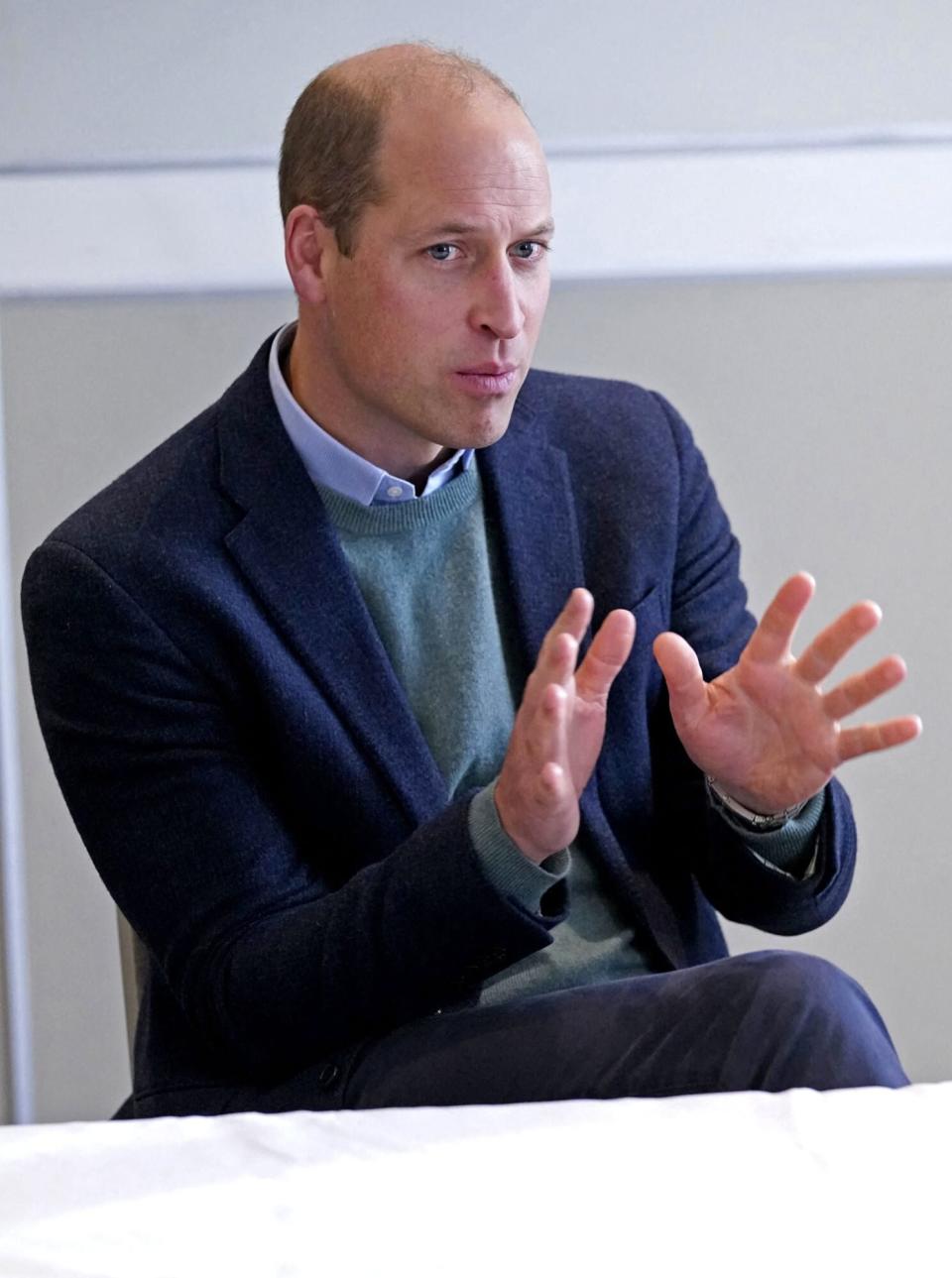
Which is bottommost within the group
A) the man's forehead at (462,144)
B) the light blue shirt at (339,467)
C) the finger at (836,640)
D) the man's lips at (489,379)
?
the finger at (836,640)

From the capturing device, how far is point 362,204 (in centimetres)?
144

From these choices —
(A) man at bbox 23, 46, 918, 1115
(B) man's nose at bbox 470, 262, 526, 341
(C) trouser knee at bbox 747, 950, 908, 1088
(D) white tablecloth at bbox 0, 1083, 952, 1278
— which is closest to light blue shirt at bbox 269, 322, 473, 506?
(A) man at bbox 23, 46, 918, 1115

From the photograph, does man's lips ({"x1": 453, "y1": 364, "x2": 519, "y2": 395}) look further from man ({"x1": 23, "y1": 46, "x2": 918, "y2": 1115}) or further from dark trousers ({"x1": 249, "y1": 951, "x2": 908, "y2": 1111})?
dark trousers ({"x1": 249, "y1": 951, "x2": 908, "y2": 1111})

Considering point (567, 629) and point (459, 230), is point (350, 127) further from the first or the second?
point (567, 629)

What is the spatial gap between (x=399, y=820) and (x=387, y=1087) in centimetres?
23

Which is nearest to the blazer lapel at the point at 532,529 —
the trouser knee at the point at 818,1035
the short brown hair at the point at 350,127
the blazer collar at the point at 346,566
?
the blazer collar at the point at 346,566

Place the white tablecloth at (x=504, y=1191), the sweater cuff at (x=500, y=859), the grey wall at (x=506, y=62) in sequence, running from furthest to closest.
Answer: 1. the grey wall at (x=506, y=62)
2. the sweater cuff at (x=500, y=859)
3. the white tablecloth at (x=504, y=1191)

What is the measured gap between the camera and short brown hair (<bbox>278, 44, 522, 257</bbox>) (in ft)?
4.68

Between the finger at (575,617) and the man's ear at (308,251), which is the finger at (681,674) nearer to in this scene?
the finger at (575,617)

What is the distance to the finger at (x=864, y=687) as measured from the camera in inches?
43.1

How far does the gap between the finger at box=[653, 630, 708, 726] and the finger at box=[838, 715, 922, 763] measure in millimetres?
100

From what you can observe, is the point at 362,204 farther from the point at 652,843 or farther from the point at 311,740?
the point at 652,843

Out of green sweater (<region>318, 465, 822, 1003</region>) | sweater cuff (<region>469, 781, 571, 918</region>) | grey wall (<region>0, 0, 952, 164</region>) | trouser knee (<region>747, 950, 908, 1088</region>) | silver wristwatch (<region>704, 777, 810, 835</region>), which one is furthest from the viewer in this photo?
grey wall (<region>0, 0, 952, 164</region>)

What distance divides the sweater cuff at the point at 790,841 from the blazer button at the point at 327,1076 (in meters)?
0.34
